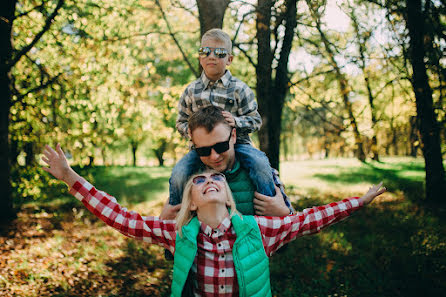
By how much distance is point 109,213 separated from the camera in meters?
2.39

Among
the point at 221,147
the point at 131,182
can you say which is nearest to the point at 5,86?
the point at 221,147

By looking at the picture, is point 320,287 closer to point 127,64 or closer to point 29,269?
point 29,269

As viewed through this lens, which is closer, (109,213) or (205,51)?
(109,213)

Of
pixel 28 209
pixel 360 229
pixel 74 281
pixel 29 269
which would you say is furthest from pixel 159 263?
pixel 28 209

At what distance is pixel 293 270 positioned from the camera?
5.84 meters

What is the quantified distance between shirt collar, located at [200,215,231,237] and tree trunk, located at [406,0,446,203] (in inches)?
132

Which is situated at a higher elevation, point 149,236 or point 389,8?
point 389,8

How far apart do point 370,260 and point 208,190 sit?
5122 mm

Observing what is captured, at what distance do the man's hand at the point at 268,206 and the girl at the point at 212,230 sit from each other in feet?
0.41

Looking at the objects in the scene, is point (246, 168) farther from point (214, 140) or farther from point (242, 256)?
point (242, 256)

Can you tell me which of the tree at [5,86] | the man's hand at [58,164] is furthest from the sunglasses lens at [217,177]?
the tree at [5,86]

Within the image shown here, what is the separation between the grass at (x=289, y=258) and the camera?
511 centimetres

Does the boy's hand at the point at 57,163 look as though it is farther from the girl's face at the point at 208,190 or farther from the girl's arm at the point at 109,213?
the girl's face at the point at 208,190

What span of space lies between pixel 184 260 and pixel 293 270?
13.9 ft
